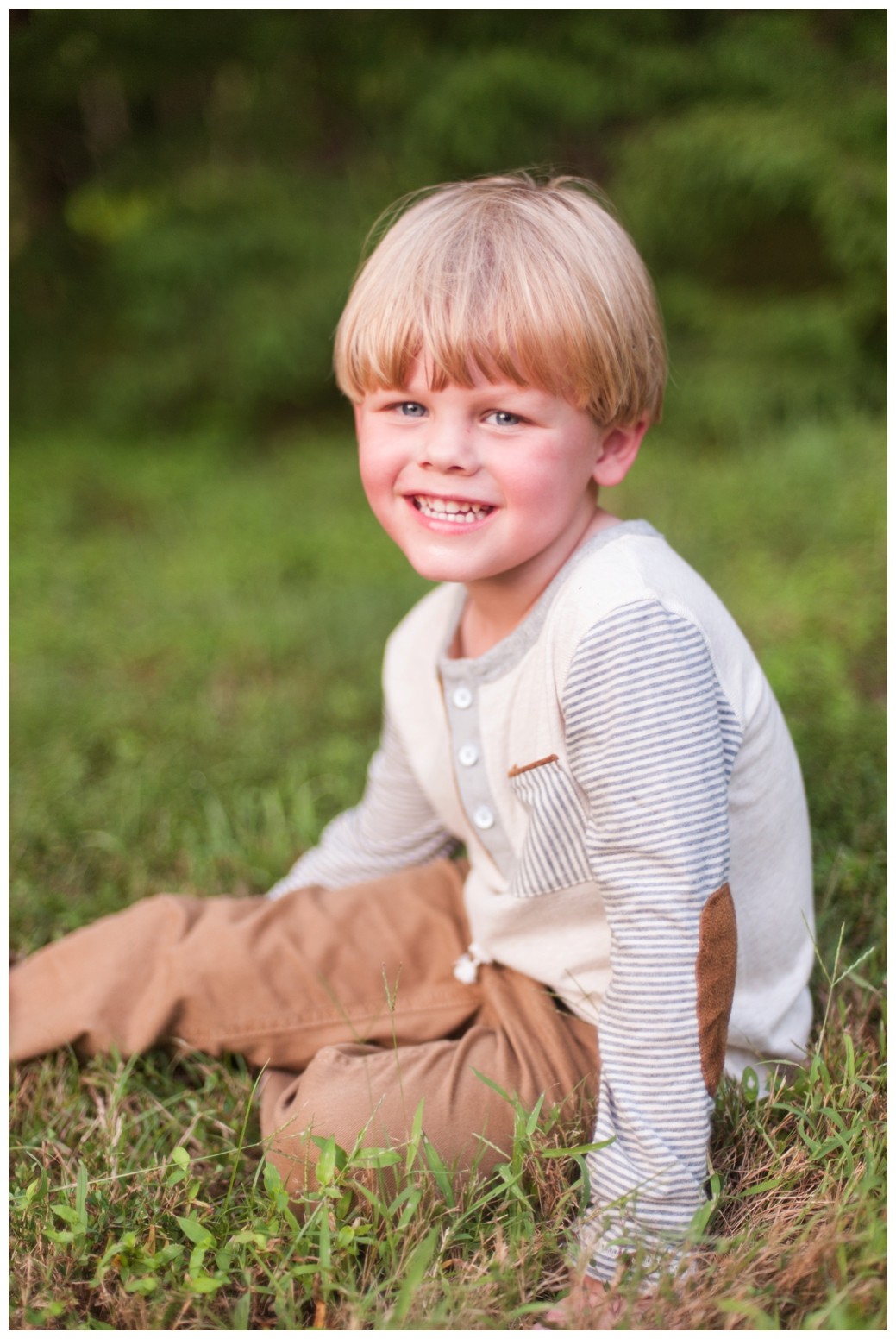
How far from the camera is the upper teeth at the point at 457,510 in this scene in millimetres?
1568

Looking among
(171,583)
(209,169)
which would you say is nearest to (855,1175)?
(171,583)

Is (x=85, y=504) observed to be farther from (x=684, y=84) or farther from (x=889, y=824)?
(x=889, y=824)

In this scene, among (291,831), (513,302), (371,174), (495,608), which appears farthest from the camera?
(371,174)

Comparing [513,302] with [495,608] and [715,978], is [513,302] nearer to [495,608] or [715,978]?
[495,608]

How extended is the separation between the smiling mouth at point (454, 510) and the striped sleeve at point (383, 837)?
0.60 m

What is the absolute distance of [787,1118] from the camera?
1563 mm

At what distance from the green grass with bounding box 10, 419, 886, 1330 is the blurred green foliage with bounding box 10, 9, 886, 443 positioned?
60 centimetres

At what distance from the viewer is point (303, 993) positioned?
190 centimetres

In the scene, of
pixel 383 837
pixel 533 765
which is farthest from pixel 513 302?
pixel 383 837

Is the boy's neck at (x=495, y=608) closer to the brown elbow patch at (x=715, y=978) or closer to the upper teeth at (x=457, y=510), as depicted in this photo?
the upper teeth at (x=457, y=510)

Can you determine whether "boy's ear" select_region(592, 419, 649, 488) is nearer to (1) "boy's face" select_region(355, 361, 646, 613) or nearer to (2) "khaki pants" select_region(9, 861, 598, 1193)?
(1) "boy's face" select_region(355, 361, 646, 613)

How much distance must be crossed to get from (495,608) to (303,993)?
0.71 metres

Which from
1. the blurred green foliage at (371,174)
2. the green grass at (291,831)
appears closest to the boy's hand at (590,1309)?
the green grass at (291,831)

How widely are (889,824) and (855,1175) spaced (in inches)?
30.0
